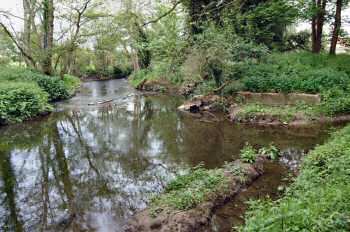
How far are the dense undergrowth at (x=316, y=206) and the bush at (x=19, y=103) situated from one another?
10.2 metres

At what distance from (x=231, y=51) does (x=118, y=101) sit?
720 centimetres

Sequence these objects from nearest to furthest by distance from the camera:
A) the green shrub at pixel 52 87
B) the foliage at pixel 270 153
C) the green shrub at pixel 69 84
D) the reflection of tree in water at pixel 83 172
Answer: the reflection of tree in water at pixel 83 172
the foliage at pixel 270 153
the green shrub at pixel 52 87
the green shrub at pixel 69 84

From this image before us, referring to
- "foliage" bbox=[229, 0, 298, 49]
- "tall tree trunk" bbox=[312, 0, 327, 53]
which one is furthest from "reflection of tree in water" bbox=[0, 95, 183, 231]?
"tall tree trunk" bbox=[312, 0, 327, 53]

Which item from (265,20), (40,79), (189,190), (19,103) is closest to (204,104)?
(265,20)

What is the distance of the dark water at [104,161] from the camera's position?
194 inches

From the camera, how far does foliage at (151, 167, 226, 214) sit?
467 centimetres

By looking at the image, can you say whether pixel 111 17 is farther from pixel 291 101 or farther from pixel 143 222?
pixel 143 222

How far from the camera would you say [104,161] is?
7395mm

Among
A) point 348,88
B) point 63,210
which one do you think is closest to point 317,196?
point 63,210

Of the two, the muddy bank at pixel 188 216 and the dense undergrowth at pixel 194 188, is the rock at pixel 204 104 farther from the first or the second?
the muddy bank at pixel 188 216

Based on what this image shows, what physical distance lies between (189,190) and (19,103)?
9.38m

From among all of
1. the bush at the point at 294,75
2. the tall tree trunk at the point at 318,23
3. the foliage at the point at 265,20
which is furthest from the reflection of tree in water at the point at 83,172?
the tall tree trunk at the point at 318,23

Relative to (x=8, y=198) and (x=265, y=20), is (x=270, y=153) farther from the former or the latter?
(x=265, y=20)

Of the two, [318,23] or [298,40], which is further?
[298,40]
